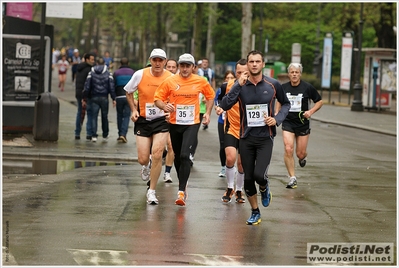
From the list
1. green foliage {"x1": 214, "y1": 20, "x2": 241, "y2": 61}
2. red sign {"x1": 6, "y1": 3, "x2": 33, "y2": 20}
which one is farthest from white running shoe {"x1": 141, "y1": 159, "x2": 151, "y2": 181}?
green foliage {"x1": 214, "y1": 20, "x2": 241, "y2": 61}

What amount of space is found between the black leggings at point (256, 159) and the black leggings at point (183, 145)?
133 cm

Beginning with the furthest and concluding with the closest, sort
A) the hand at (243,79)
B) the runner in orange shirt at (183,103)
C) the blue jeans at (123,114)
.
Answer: the blue jeans at (123,114), the runner in orange shirt at (183,103), the hand at (243,79)

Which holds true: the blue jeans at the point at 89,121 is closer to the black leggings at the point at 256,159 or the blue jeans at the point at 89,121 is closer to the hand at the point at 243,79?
the black leggings at the point at 256,159

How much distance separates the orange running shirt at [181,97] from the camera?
11719 mm

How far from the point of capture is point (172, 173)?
15.3 metres

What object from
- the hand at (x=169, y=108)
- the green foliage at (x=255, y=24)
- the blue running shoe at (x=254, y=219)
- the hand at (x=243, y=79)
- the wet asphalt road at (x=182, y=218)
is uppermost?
the green foliage at (x=255, y=24)

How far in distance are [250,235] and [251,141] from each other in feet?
4.04

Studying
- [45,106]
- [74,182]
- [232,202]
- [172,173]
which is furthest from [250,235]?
[45,106]

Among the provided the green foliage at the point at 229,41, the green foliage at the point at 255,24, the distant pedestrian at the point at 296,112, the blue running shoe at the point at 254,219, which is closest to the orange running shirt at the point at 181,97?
the blue running shoe at the point at 254,219

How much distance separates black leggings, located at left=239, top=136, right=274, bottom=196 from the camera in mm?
10320

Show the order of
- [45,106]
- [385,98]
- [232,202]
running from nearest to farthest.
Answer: [232,202], [45,106], [385,98]

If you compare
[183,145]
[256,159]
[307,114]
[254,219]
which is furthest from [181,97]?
[307,114]

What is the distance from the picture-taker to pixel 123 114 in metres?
20.5

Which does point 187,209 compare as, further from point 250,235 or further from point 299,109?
point 299,109
